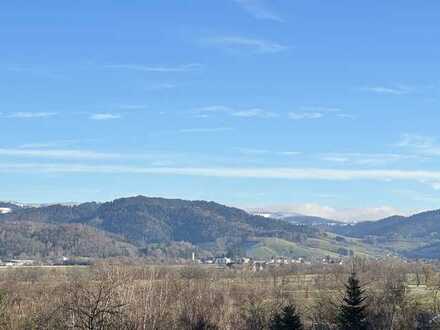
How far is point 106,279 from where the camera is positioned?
62.0 meters

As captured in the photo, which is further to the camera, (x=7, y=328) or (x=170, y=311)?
(x=170, y=311)

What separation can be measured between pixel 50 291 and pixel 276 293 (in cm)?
4416

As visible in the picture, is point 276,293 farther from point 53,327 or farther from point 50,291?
point 53,327

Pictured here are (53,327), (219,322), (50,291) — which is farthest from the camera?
(50,291)

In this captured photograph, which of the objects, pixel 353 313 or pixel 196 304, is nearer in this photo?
pixel 353 313

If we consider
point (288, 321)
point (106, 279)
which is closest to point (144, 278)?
point (288, 321)

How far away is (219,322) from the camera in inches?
4117

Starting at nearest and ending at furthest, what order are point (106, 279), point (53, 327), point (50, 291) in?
point (106, 279) < point (53, 327) < point (50, 291)

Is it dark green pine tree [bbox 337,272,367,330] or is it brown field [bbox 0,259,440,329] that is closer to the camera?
dark green pine tree [bbox 337,272,367,330]

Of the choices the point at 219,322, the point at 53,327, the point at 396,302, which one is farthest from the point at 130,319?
the point at 396,302

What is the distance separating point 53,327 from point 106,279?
80.9 feet

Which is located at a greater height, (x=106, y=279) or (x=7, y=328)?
(x=106, y=279)

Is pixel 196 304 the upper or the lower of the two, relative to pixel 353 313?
lower

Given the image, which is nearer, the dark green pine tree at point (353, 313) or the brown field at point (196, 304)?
the dark green pine tree at point (353, 313)
